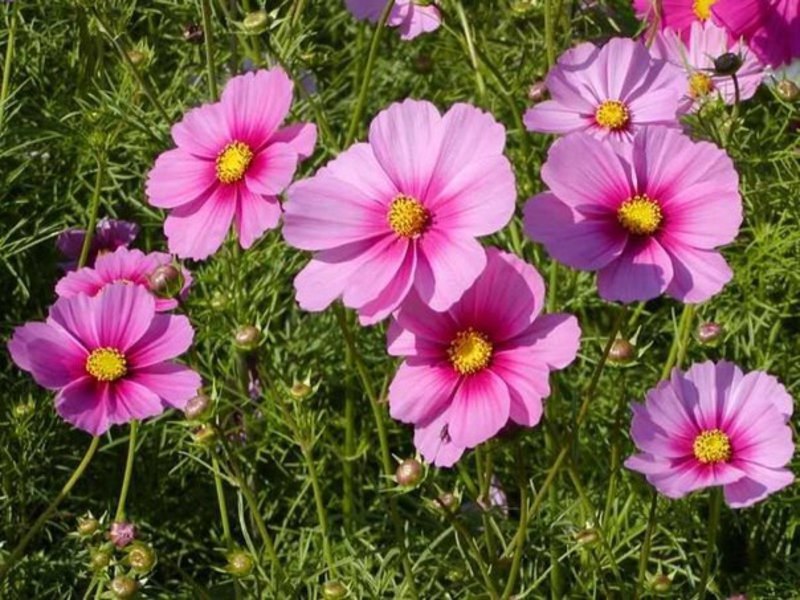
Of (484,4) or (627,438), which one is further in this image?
(484,4)

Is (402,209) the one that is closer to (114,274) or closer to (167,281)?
(167,281)

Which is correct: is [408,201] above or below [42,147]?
below

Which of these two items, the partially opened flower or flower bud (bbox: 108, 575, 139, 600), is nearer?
flower bud (bbox: 108, 575, 139, 600)

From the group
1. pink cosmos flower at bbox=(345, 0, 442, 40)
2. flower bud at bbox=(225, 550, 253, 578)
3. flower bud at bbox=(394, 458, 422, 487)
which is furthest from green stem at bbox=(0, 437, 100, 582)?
pink cosmos flower at bbox=(345, 0, 442, 40)

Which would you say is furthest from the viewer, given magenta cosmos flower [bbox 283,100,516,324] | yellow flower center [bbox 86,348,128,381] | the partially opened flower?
the partially opened flower

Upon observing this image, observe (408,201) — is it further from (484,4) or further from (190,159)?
(484,4)

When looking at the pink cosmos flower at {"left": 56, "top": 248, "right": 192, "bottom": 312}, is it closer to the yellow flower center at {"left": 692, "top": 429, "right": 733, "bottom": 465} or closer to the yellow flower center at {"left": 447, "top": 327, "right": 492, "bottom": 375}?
the yellow flower center at {"left": 447, "top": 327, "right": 492, "bottom": 375}

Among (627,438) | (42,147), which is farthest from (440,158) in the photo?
(42,147)
